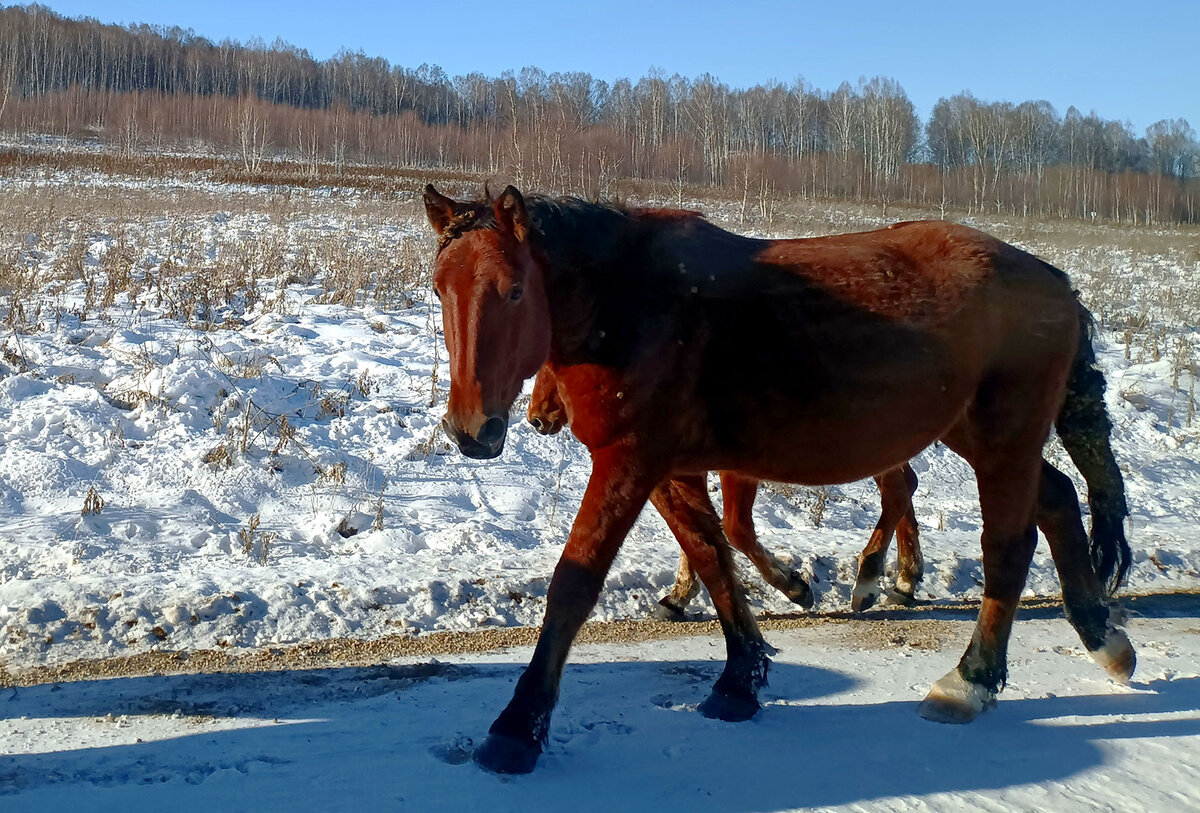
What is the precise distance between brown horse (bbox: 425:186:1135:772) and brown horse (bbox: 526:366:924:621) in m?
1.07

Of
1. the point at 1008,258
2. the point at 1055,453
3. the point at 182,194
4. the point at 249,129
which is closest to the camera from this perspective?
the point at 1008,258

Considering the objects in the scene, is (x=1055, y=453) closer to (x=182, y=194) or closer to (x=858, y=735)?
(x=858, y=735)

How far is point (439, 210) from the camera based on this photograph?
3.48 meters

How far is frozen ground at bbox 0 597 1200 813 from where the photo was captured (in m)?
2.95

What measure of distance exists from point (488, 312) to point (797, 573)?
3098mm

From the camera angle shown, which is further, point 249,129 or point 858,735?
point 249,129

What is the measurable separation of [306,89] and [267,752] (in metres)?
74.5

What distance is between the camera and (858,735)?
355 centimetres

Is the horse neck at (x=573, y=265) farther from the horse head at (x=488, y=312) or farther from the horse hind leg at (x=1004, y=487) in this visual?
the horse hind leg at (x=1004, y=487)

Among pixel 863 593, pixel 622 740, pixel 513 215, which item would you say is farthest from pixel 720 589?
pixel 863 593

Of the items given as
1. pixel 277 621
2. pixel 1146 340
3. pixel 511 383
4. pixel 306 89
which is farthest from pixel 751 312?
pixel 306 89

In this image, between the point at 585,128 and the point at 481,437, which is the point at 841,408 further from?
the point at 585,128

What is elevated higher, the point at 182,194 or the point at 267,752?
the point at 182,194

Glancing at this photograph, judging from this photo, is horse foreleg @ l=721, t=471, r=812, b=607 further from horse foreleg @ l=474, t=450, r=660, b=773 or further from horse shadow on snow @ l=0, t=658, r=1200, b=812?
horse foreleg @ l=474, t=450, r=660, b=773
